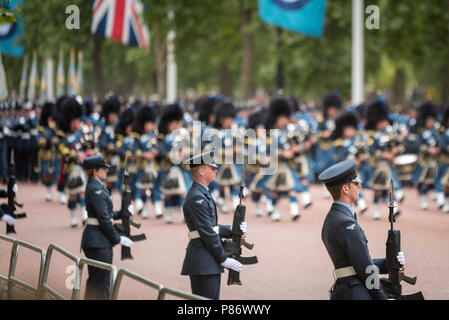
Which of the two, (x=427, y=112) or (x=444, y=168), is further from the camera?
(x=427, y=112)

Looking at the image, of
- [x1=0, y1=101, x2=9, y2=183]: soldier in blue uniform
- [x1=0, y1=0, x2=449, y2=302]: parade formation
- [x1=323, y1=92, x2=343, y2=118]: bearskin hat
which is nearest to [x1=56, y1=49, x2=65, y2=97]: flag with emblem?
[x1=0, y1=0, x2=449, y2=302]: parade formation

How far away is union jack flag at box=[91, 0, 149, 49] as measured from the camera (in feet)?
45.9

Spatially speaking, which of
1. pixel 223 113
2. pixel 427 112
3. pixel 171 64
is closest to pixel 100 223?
pixel 223 113

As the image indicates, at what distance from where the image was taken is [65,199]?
1540 centimetres

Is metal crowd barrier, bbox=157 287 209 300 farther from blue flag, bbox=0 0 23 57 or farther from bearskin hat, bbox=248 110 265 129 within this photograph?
bearskin hat, bbox=248 110 265 129

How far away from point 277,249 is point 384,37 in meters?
16.8

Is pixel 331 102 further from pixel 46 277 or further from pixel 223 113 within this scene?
pixel 46 277

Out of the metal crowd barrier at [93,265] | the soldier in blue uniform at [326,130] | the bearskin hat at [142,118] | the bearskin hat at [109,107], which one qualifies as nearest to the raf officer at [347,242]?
the metal crowd barrier at [93,265]

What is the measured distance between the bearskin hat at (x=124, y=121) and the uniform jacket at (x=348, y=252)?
9929 mm

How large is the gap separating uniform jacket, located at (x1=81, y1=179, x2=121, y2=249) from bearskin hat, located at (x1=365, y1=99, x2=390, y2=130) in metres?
8.14

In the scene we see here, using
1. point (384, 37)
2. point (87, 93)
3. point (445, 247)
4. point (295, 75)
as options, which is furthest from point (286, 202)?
point (295, 75)

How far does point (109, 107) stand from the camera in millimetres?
16203

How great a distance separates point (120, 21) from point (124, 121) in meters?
2.02
